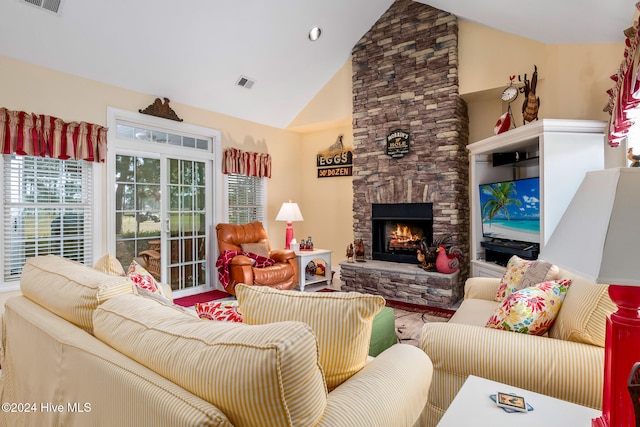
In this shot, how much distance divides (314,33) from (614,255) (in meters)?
4.51

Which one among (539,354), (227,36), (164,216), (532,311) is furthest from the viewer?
(164,216)

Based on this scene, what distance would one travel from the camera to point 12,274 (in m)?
3.18

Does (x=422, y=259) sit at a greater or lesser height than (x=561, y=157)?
lesser

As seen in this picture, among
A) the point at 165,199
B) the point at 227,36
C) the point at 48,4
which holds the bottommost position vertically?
the point at 165,199

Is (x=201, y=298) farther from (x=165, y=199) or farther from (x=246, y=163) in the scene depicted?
(x=246, y=163)

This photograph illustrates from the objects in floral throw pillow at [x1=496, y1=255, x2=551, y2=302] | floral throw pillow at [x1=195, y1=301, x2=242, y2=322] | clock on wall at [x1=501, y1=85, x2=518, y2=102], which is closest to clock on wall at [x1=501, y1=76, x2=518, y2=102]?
clock on wall at [x1=501, y1=85, x2=518, y2=102]

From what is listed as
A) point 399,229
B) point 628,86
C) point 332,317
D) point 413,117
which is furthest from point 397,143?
point 332,317

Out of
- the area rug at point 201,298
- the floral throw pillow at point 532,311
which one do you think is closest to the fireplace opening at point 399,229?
the area rug at point 201,298

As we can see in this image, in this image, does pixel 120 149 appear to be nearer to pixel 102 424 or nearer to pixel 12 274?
pixel 12 274

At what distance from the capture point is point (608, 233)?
80 centimetres

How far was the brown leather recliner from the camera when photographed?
4.02 meters

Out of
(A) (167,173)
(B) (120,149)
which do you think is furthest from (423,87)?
(B) (120,149)

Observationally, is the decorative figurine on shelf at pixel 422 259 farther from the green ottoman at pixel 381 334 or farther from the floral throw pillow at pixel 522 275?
the green ottoman at pixel 381 334

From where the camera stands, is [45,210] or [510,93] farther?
[510,93]
